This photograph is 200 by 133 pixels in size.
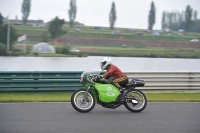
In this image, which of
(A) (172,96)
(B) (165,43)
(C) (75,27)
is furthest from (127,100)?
(C) (75,27)

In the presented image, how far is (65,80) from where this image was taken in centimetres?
1460

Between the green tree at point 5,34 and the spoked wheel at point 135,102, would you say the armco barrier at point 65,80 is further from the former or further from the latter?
the spoked wheel at point 135,102

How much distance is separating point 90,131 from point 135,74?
7875mm

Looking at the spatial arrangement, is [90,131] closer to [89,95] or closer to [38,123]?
[38,123]

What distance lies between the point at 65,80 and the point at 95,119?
18.5 feet

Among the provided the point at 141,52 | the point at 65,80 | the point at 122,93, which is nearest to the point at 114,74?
the point at 122,93

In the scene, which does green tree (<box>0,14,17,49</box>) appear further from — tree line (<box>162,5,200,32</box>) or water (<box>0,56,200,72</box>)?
tree line (<box>162,5,200,32</box>)

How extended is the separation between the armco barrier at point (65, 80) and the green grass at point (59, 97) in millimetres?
A: 253

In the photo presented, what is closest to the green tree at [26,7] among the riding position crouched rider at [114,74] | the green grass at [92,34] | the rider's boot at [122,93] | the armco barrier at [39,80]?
the green grass at [92,34]

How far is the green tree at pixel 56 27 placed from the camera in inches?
666

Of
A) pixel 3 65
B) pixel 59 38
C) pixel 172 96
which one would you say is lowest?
pixel 172 96

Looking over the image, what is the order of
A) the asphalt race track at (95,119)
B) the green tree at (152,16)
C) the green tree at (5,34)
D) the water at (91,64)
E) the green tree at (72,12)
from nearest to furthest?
the asphalt race track at (95,119) → the green tree at (5,34) → the water at (91,64) → the green tree at (152,16) → the green tree at (72,12)

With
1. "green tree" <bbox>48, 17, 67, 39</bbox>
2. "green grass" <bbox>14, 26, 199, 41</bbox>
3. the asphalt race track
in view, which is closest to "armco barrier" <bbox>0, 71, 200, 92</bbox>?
"green grass" <bbox>14, 26, 199, 41</bbox>

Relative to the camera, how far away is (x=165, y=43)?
53.8ft
